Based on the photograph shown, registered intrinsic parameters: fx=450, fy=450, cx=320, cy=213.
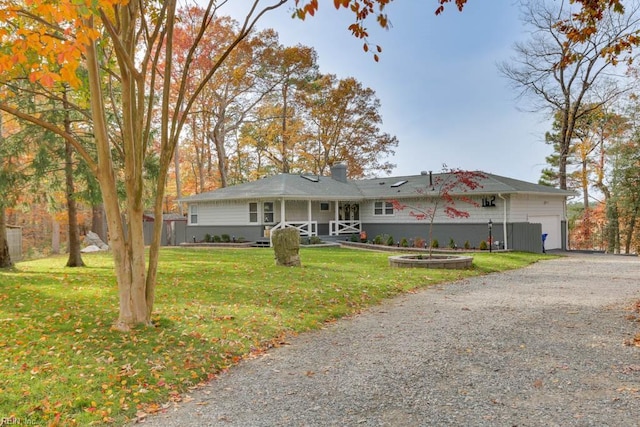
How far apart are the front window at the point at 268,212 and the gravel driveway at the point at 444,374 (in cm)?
1609

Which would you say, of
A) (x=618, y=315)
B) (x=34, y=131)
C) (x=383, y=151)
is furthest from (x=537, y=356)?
(x=383, y=151)

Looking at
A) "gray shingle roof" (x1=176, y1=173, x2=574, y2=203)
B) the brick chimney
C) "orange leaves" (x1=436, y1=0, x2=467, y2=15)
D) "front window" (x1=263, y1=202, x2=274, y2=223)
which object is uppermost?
the brick chimney

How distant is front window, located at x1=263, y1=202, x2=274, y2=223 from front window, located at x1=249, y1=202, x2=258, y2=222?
499mm

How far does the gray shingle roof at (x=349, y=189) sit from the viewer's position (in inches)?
818

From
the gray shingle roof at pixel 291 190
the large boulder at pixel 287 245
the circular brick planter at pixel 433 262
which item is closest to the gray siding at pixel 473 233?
the gray shingle roof at pixel 291 190

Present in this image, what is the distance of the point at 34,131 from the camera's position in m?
12.7

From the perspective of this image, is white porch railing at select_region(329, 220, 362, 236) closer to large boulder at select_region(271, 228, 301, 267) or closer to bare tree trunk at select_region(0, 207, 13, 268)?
large boulder at select_region(271, 228, 301, 267)

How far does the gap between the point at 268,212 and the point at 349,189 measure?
5.31 metres

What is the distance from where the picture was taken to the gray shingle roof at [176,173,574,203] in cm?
2077

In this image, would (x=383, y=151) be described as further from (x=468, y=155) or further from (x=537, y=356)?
(x=537, y=356)

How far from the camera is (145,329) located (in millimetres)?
5727

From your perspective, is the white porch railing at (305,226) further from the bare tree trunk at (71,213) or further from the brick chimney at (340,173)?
the bare tree trunk at (71,213)

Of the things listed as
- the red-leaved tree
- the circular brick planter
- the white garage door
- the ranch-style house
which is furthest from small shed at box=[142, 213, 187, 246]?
the white garage door

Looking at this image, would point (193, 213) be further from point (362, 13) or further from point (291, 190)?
point (362, 13)
